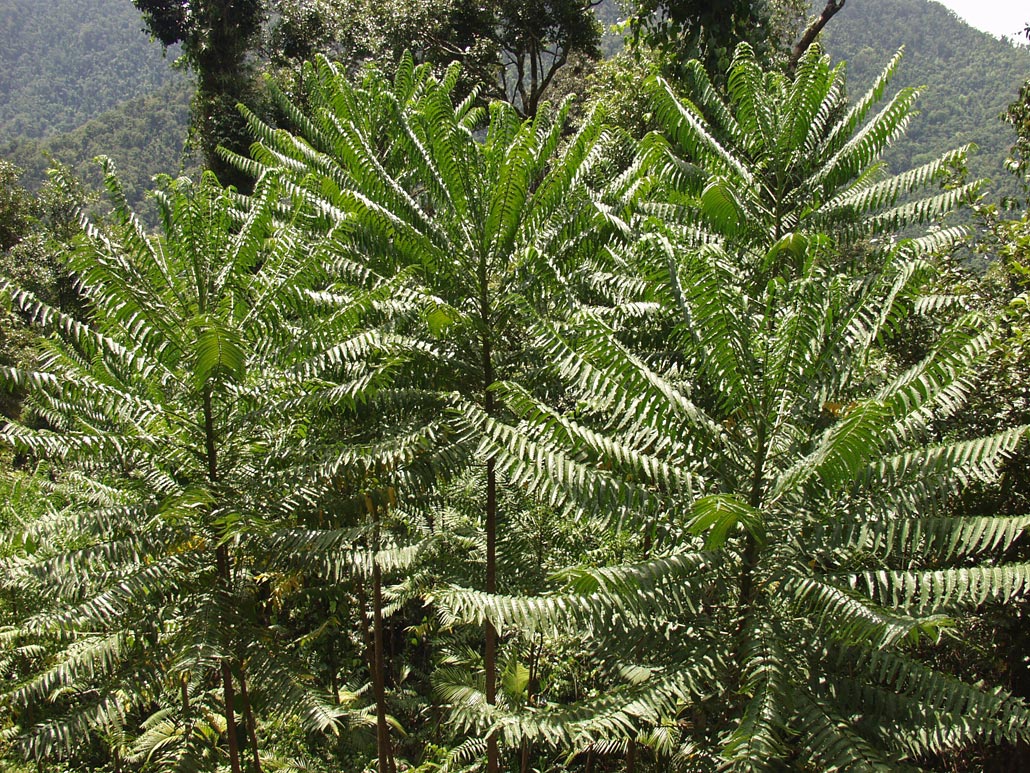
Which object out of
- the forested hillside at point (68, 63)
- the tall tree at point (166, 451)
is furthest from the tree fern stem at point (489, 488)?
the forested hillside at point (68, 63)

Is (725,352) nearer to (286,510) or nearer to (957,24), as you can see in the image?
(286,510)

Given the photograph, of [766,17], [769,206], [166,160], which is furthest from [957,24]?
[769,206]

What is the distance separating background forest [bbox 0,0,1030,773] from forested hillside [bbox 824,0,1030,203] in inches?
615

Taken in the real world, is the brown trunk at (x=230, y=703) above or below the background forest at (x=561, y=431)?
below

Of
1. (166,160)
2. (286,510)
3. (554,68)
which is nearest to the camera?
(286,510)

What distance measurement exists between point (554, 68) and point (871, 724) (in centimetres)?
1809

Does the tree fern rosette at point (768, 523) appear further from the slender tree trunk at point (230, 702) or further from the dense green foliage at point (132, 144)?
the dense green foliage at point (132, 144)

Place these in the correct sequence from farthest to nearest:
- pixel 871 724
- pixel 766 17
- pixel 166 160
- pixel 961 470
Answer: pixel 166 160 < pixel 766 17 < pixel 961 470 < pixel 871 724

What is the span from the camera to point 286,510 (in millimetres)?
4562

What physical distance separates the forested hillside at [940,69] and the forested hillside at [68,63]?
11407 centimetres

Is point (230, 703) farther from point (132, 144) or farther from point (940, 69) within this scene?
point (940, 69)

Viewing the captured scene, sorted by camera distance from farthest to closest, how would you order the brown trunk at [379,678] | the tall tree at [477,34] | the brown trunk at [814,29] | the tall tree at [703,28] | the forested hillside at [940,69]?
the forested hillside at [940,69] → the tall tree at [477,34] → the brown trunk at [814,29] → the tall tree at [703,28] → the brown trunk at [379,678]

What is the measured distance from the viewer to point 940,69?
77.1 m

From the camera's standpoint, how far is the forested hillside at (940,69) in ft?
132
